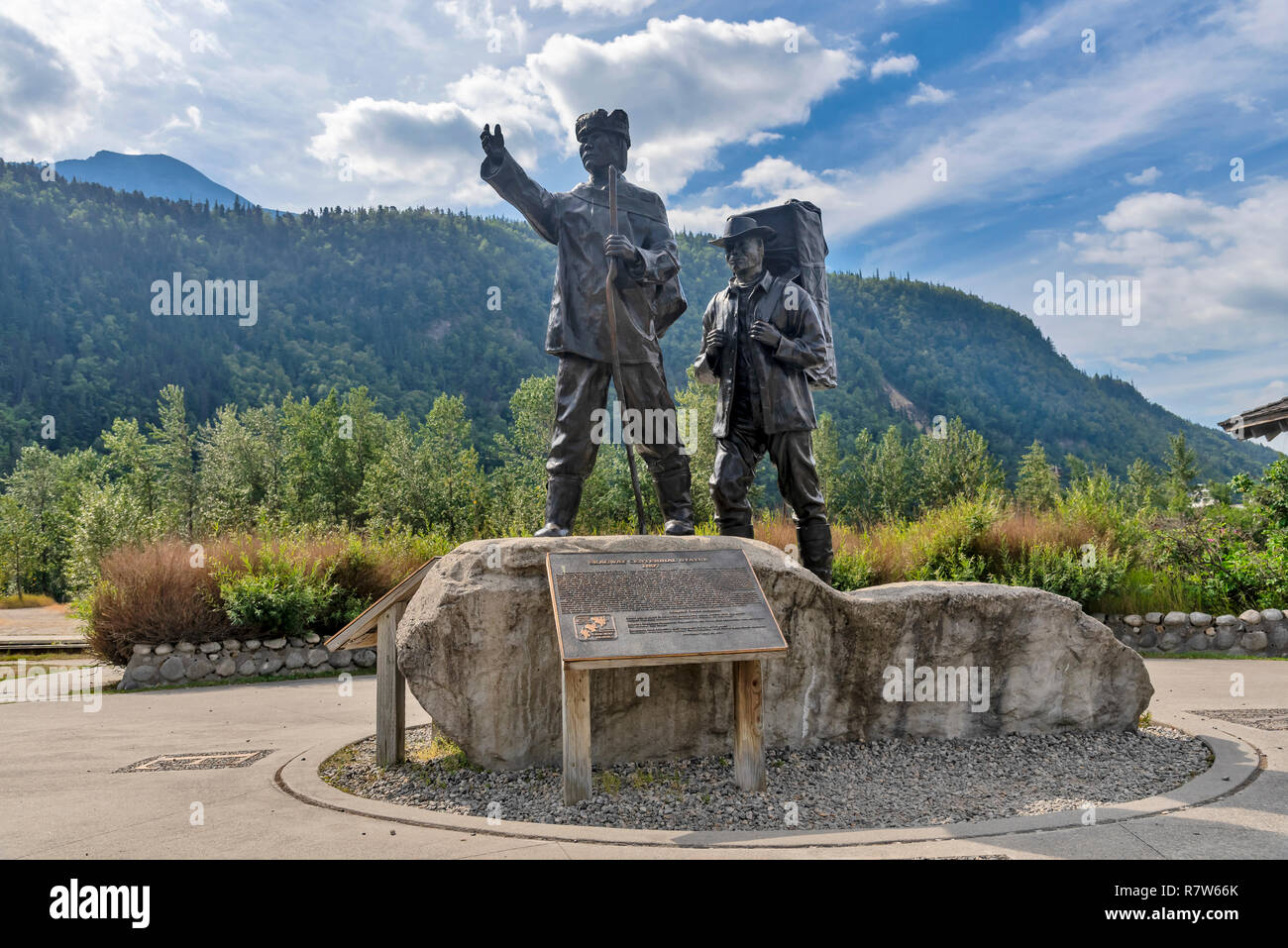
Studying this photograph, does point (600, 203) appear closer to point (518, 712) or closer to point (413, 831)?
point (518, 712)

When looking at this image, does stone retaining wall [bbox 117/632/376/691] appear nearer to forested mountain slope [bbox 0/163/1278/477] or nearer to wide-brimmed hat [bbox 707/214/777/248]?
wide-brimmed hat [bbox 707/214/777/248]

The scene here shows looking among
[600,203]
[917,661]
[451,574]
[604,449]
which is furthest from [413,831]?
[604,449]

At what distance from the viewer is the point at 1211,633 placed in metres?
9.65

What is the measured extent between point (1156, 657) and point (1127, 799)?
6503mm

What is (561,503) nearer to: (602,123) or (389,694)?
(389,694)

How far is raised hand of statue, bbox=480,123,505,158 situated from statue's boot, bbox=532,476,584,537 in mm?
2027

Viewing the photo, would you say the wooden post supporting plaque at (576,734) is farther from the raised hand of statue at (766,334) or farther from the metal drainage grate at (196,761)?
the raised hand of statue at (766,334)

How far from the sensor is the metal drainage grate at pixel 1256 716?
536 centimetres

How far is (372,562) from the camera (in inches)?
403

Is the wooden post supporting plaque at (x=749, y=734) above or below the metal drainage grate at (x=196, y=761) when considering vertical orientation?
above

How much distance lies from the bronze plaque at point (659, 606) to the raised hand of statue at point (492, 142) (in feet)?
8.34

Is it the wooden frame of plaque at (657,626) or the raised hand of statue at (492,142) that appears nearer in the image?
the wooden frame of plaque at (657,626)

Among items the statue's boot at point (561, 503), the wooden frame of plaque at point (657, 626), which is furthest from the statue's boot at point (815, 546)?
the statue's boot at point (561, 503)

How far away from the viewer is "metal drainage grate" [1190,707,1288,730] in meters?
5.36
